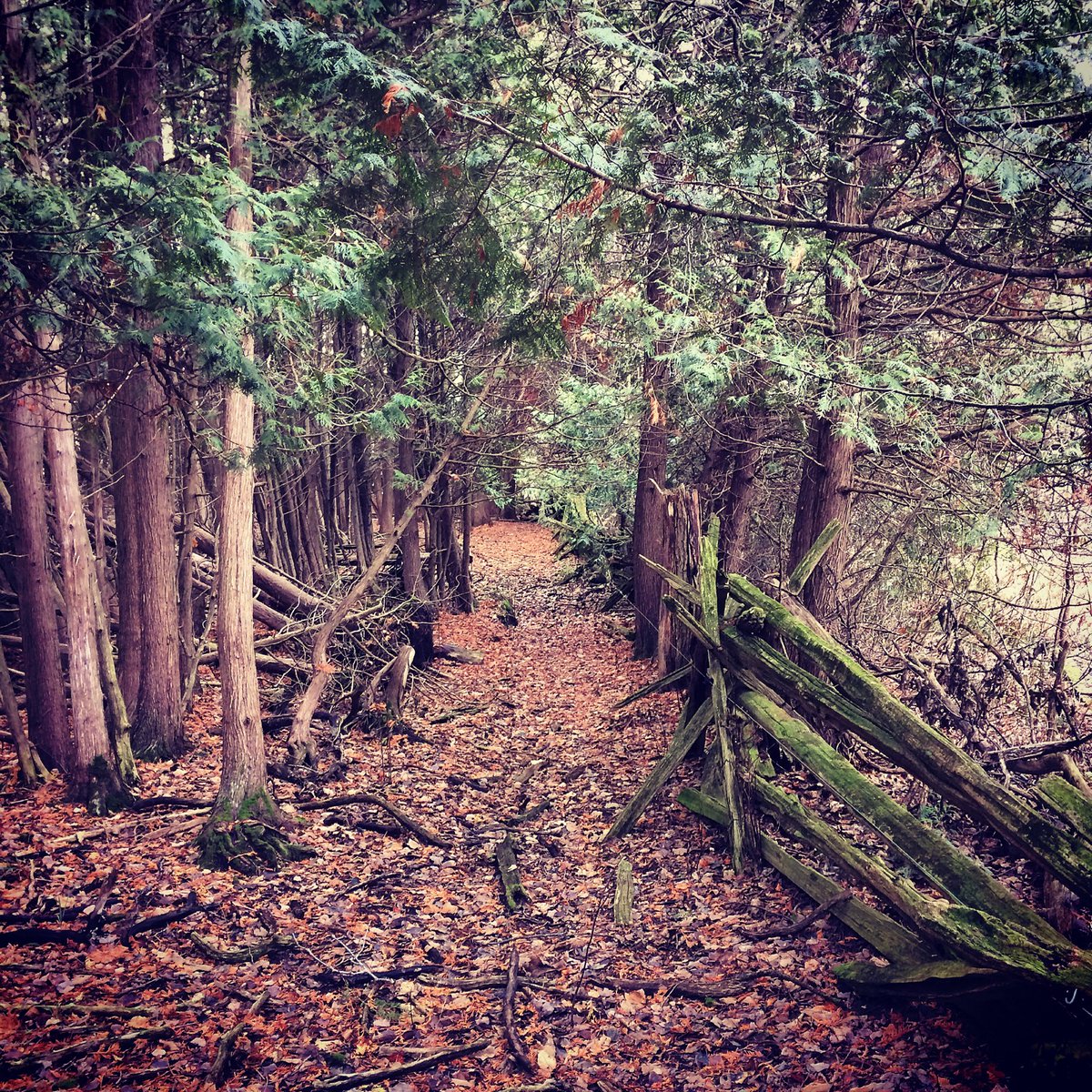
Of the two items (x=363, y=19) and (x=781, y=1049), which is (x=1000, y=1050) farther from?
(x=363, y=19)

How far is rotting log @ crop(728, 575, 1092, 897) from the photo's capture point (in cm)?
420

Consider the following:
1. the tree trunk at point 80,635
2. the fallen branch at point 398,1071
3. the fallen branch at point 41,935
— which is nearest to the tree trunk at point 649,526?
the tree trunk at point 80,635

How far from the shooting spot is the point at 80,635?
8.04 meters

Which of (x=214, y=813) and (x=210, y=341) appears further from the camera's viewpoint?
(x=214, y=813)

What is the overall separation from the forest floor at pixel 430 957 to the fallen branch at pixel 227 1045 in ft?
0.08

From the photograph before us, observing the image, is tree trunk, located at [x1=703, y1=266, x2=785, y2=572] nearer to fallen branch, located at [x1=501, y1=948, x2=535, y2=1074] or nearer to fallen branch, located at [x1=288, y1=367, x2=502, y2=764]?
fallen branch, located at [x1=288, y1=367, x2=502, y2=764]

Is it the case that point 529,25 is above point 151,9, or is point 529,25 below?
above

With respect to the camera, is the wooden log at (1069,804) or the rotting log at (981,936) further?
the wooden log at (1069,804)

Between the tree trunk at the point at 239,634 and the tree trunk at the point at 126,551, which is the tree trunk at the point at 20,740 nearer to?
the tree trunk at the point at 126,551

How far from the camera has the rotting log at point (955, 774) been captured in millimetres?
4203

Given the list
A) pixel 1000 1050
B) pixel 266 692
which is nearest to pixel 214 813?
pixel 266 692

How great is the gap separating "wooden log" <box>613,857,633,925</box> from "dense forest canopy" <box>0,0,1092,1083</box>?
1.07 m

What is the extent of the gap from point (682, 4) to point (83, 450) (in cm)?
873

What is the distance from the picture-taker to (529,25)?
35.3 feet
